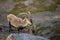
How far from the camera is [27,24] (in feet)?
24.5

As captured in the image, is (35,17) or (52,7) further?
(52,7)

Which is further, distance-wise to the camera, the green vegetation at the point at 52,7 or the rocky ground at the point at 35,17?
the green vegetation at the point at 52,7

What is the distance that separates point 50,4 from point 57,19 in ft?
8.81

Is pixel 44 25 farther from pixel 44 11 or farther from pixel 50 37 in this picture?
pixel 44 11

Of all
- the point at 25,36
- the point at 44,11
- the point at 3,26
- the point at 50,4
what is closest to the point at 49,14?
the point at 44,11

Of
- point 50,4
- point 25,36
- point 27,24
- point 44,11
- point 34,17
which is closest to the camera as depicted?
point 25,36

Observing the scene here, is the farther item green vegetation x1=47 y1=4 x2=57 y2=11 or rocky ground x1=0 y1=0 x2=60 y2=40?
green vegetation x1=47 y1=4 x2=57 y2=11

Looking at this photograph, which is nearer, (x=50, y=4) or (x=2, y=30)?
(x=2, y=30)

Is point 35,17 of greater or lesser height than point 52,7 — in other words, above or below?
below

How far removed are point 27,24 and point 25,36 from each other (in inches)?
24.1

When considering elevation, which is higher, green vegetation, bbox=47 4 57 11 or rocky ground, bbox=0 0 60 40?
green vegetation, bbox=47 4 57 11

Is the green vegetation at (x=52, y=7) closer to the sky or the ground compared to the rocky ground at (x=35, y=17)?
closer to the sky

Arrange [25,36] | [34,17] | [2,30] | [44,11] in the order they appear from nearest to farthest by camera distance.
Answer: [25,36]
[2,30]
[34,17]
[44,11]

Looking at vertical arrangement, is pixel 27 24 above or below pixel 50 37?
above
